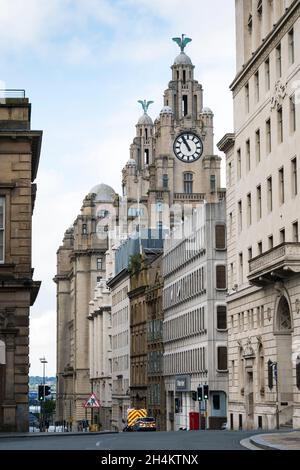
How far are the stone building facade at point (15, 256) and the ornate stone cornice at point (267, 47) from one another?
19.3m

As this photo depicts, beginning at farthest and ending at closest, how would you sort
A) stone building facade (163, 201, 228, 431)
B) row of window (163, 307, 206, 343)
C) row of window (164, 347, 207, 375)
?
row of window (163, 307, 206, 343), row of window (164, 347, 207, 375), stone building facade (163, 201, 228, 431)

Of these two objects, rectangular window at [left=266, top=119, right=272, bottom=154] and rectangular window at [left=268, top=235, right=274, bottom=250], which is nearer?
rectangular window at [left=268, top=235, right=274, bottom=250]

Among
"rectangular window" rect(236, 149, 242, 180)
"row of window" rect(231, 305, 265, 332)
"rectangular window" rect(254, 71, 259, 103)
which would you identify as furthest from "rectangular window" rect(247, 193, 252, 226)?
"rectangular window" rect(254, 71, 259, 103)

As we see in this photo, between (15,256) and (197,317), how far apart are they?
54.6 meters

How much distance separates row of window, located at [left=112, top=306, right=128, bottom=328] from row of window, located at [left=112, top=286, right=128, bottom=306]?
154cm

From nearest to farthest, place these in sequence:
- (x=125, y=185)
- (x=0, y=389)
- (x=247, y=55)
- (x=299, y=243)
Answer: (x=0, y=389), (x=299, y=243), (x=247, y=55), (x=125, y=185)

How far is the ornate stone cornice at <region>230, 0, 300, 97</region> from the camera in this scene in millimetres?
65938

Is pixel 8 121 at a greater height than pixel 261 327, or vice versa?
pixel 8 121

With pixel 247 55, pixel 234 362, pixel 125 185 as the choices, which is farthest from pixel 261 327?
pixel 125 185

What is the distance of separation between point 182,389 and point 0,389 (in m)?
61.9

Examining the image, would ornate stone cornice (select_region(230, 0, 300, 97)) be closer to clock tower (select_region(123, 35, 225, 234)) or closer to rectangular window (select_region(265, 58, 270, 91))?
rectangular window (select_region(265, 58, 270, 91))

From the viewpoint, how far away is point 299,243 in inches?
2480
